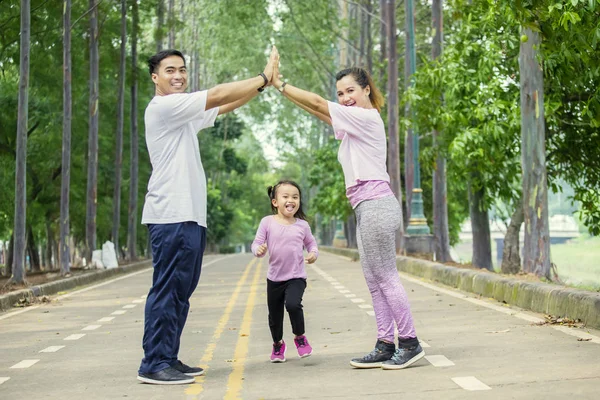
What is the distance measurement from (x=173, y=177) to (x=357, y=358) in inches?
81.9

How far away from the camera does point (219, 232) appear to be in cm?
8725

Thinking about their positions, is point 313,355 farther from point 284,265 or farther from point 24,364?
point 24,364

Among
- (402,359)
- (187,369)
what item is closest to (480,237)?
(402,359)

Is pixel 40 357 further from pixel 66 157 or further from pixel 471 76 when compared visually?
pixel 66 157

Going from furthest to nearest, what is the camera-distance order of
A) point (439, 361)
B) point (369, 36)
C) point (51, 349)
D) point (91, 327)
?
point (369, 36) → point (91, 327) → point (51, 349) → point (439, 361)

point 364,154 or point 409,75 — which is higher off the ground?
point 409,75

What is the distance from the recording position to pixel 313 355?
10.5 m

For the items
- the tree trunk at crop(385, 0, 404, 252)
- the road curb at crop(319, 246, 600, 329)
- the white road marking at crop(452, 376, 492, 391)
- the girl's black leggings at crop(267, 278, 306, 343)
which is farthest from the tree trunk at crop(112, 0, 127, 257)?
the white road marking at crop(452, 376, 492, 391)

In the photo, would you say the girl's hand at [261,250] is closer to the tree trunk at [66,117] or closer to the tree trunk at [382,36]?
the tree trunk at [66,117]

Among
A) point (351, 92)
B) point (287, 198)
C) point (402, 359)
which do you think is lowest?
point (402, 359)

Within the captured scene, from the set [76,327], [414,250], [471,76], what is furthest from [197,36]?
[76,327]

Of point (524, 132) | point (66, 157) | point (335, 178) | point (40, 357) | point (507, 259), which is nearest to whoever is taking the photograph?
point (40, 357)

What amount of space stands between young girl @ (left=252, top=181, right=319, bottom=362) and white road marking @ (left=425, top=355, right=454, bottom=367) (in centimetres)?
102

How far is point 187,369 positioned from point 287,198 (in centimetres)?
170
